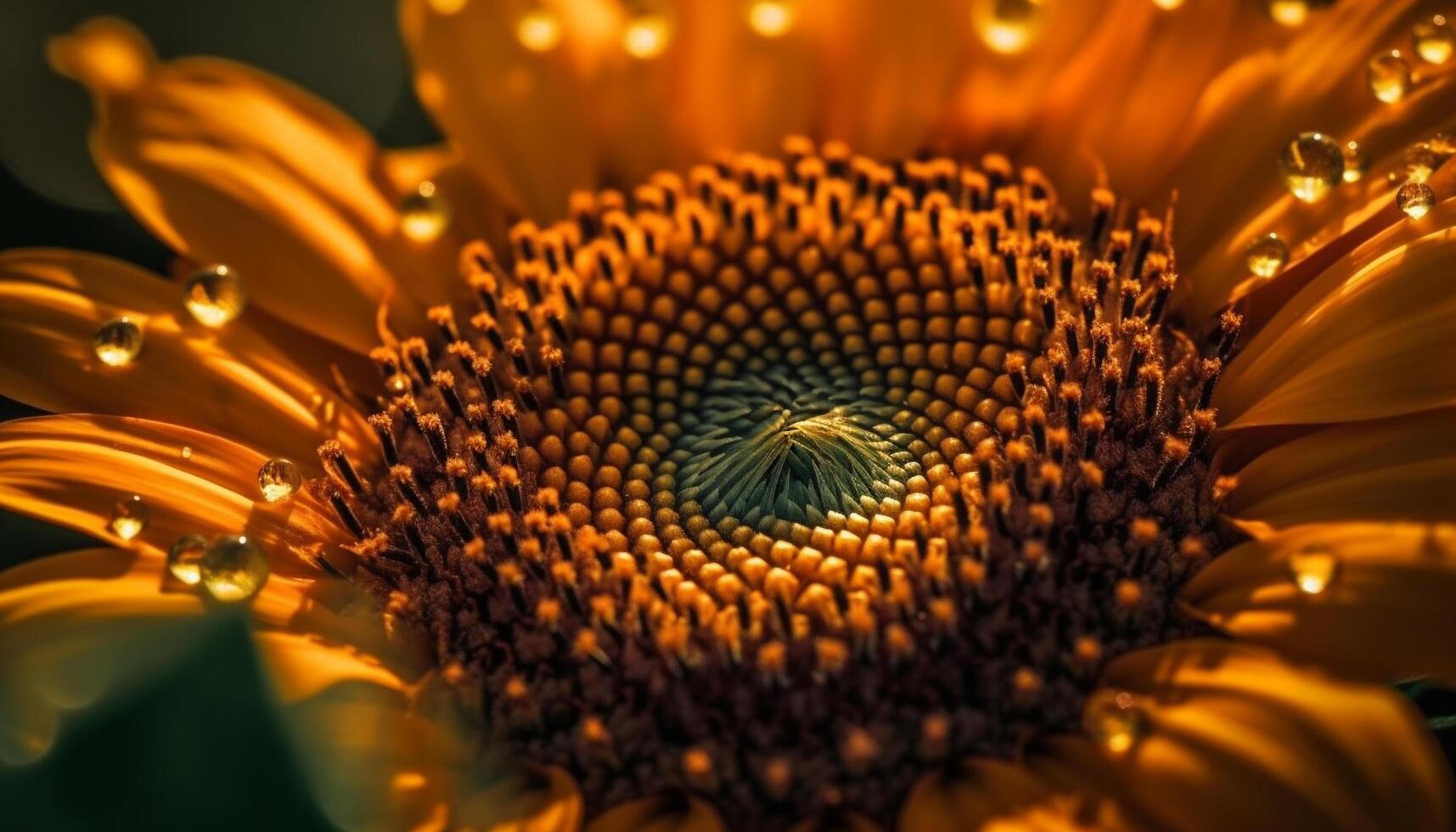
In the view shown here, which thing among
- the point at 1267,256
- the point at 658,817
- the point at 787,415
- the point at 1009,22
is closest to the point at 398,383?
the point at 787,415

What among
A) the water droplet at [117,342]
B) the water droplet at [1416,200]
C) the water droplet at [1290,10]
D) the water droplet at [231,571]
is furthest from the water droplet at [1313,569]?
the water droplet at [117,342]

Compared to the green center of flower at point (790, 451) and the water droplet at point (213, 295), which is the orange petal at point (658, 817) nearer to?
the green center of flower at point (790, 451)

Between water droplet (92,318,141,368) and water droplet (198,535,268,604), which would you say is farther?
water droplet (92,318,141,368)

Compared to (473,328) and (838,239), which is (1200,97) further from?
(473,328)

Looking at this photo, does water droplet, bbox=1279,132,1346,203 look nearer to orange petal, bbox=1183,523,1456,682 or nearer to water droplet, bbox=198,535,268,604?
orange petal, bbox=1183,523,1456,682

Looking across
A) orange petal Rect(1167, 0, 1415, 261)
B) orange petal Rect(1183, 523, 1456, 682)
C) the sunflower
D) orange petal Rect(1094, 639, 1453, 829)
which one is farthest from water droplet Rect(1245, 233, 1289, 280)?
orange petal Rect(1094, 639, 1453, 829)

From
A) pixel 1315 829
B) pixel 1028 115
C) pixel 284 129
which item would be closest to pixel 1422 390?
pixel 1315 829
